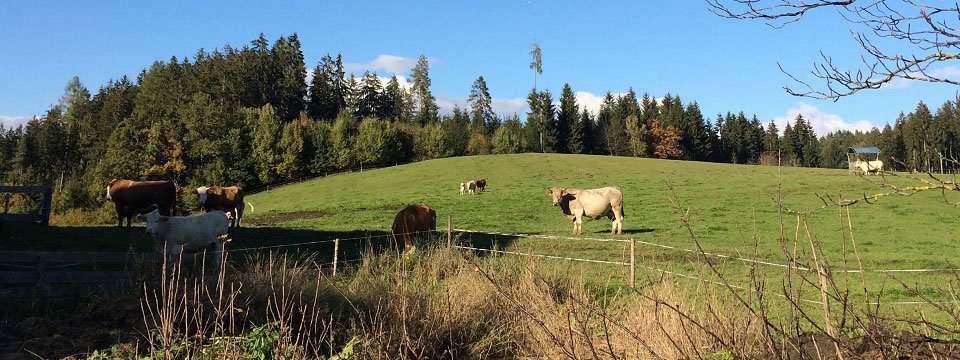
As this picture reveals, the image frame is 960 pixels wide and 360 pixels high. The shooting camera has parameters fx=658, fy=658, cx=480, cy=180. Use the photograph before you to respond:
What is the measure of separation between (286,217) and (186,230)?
60.3ft

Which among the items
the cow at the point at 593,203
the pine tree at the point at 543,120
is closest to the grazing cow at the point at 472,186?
the cow at the point at 593,203

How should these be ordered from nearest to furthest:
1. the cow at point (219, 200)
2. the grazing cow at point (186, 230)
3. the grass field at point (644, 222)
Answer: the grass field at point (644, 222) < the grazing cow at point (186, 230) < the cow at point (219, 200)

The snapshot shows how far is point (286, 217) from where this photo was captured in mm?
32188

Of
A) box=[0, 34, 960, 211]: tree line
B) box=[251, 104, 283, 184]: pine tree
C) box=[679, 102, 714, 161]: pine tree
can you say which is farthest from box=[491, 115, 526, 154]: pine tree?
box=[251, 104, 283, 184]: pine tree

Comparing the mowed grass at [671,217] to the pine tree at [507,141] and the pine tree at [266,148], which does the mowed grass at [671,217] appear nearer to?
the pine tree at [266,148]

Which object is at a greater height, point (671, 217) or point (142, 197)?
point (142, 197)

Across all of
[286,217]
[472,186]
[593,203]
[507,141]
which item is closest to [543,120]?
[507,141]

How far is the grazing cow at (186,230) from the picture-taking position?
A: 1380 cm

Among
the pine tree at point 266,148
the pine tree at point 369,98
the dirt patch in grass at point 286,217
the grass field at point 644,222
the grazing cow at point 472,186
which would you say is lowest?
the dirt patch in grass at point 286,217

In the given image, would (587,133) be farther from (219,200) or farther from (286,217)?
(219,200)

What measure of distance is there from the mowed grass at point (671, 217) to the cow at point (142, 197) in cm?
452

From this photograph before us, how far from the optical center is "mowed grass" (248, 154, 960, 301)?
12.6 metres

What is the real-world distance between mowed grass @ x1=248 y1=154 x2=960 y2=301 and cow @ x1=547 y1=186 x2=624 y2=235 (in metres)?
0.57

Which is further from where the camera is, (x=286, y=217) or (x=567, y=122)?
(x=567, y=122)
